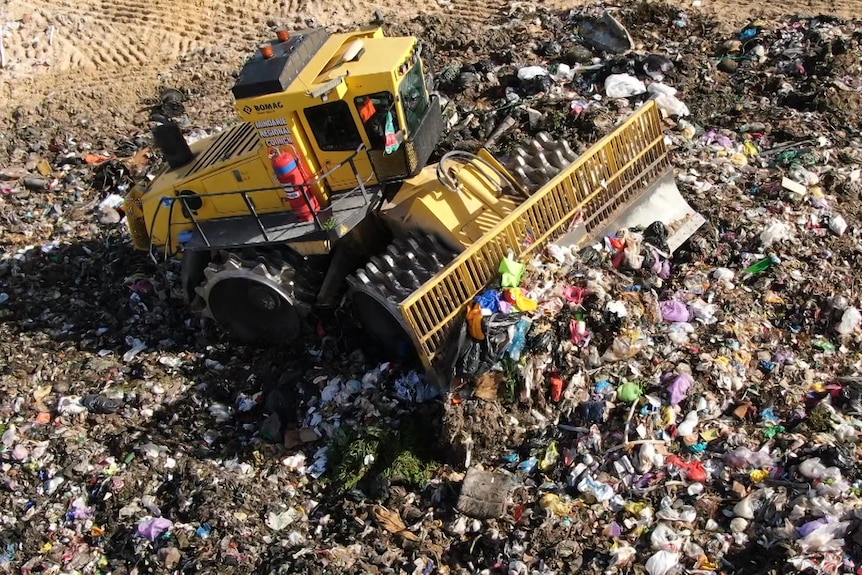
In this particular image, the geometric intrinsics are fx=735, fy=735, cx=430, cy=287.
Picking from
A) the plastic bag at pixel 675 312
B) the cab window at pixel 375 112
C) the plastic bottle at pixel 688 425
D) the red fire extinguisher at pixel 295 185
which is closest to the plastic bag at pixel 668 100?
the plastic bag at pixel 675 312

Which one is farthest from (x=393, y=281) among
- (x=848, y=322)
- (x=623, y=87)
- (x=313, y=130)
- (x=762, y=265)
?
(x=623, y=87)

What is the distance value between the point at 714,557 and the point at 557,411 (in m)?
1.39

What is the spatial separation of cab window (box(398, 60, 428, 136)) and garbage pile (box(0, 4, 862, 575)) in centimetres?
136

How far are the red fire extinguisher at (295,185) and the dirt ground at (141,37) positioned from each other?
4835 mm

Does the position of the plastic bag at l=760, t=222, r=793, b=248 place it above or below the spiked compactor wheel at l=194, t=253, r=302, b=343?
below

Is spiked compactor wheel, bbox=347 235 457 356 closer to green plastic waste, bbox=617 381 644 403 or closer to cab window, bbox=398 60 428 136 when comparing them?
cab window, bbox=398 60 428 136

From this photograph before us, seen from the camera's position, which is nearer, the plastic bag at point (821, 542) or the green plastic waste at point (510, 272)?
the plastic bag at point (821, 542)

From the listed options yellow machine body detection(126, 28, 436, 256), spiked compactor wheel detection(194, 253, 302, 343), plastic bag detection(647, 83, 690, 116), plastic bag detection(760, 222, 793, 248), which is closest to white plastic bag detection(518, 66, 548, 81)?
plastic bag detection(647, 83, 690, 116)

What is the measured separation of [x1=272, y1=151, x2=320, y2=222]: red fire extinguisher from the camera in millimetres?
5484

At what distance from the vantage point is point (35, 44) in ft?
38.0

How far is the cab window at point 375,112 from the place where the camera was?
540 centimetres

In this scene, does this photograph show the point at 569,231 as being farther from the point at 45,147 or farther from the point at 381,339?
the point at 45,147

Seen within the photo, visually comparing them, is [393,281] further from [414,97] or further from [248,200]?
[414,97]

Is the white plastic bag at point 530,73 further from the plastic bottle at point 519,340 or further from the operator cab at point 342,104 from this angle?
the plastic bottle at point 519,340
